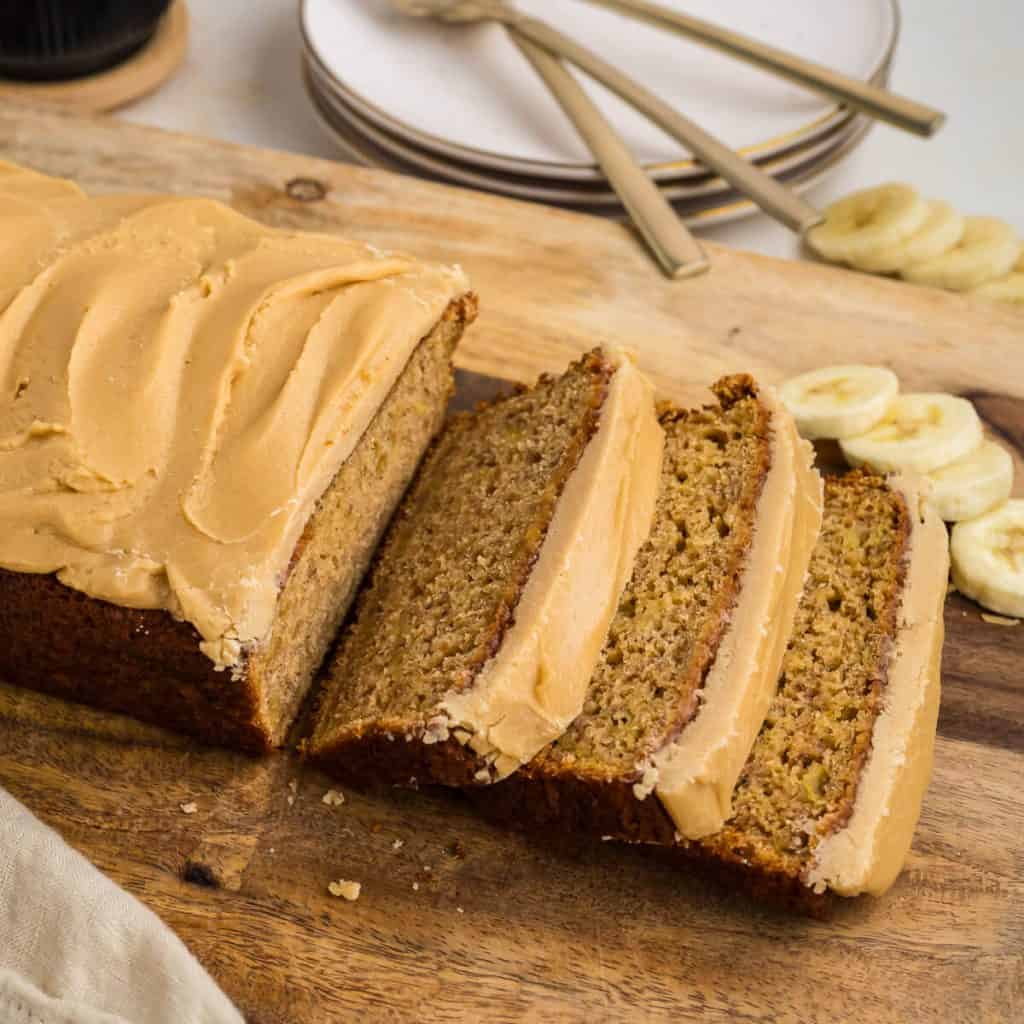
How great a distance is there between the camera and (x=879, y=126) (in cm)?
640

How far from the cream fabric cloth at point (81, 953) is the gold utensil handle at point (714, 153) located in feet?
10.8

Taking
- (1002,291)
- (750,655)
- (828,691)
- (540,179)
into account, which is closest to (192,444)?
(750,655)

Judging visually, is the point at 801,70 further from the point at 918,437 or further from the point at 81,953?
the point at 81,953

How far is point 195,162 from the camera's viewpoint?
5199mm

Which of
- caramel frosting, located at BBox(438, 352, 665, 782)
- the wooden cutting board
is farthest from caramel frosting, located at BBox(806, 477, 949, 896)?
caramel frosting, located at BBox(438, 352, 665, 782)

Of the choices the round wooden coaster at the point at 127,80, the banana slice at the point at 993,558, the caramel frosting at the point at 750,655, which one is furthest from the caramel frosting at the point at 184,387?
the round wooden coaster at the point at 127,80

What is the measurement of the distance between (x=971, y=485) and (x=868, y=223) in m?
1.61

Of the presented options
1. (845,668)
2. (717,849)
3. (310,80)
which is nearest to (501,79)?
(310,80)

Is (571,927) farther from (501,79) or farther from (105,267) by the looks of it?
(501,79)

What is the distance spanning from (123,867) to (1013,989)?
7.00 ft

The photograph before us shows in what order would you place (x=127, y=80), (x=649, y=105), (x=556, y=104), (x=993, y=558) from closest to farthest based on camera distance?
(x=993, y=558) < (x=649, y=105) < (x=556, y=104) < (x=127, y=80)

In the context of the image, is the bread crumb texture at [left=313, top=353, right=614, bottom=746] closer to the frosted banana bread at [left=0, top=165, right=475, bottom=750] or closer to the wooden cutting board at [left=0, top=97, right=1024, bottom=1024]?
the frosted banana bread at [left=0, top=165, right=475, bottom=750]

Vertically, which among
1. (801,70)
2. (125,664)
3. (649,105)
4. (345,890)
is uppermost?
(801,70)

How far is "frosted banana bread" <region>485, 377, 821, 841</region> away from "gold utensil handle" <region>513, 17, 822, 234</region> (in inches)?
54.4
